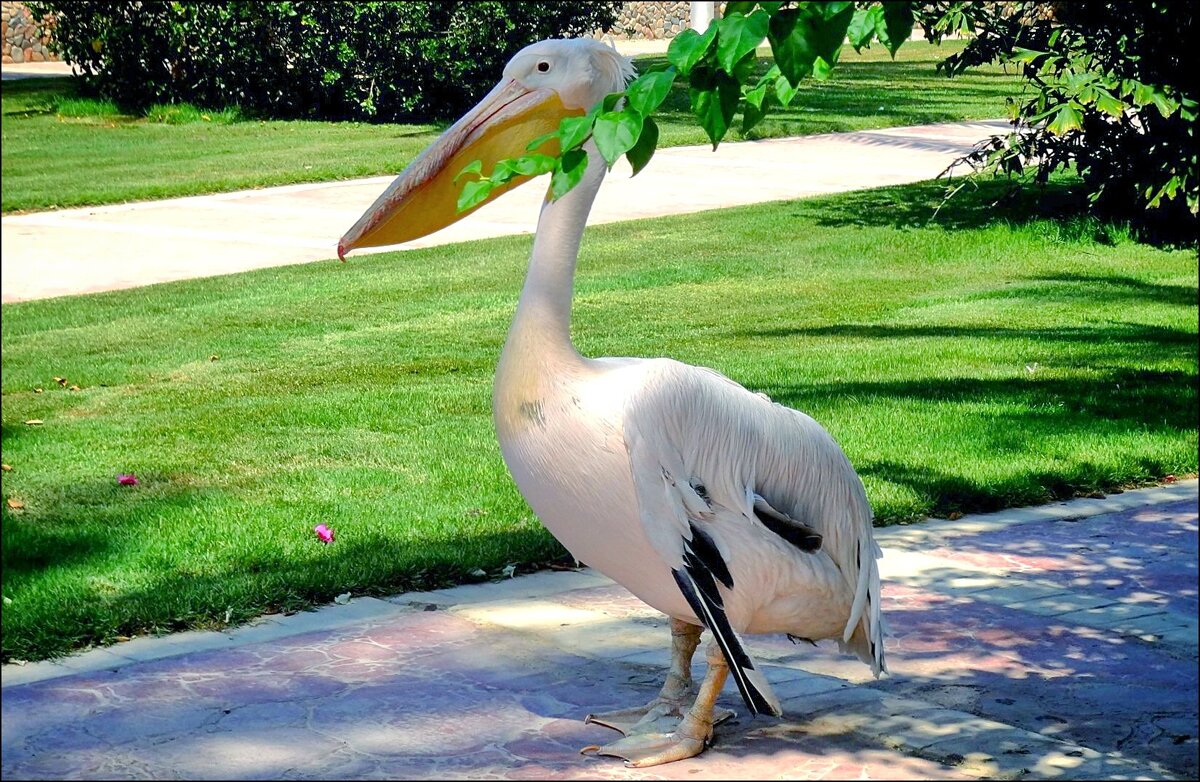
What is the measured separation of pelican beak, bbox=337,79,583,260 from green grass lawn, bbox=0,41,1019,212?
32.4ft

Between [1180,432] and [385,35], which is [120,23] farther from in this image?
[1180,432]

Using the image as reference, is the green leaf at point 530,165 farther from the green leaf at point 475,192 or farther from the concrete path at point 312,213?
the concrete path at point 312,213

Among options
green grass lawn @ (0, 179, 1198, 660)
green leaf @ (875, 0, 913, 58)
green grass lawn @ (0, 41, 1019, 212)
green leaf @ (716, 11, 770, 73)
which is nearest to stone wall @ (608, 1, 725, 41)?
green grass lawn @ (0, 41, 1019, 212)

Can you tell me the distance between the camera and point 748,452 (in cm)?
395

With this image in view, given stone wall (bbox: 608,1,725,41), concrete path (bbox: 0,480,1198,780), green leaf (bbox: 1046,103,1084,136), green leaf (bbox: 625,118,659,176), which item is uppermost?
stone wall (bbox: 608,1,725,41)

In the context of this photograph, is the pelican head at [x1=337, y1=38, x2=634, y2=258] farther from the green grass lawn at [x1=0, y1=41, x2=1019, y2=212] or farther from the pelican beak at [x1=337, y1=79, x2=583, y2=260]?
the green grass lawn at [x1=0, y1=41, x2=1019, y2=212]

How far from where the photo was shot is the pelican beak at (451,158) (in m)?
4.13

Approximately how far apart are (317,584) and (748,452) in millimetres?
2032

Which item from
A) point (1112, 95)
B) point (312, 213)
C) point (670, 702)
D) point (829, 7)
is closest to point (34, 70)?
point (312, 213)

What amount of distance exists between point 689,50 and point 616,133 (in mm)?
251

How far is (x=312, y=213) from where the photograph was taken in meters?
15.1

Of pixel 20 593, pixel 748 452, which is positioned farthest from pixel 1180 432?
pixel 20 593

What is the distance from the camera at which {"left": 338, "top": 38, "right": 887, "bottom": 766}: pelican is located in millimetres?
A: 3842

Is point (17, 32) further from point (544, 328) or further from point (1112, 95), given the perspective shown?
point (544, 328)
